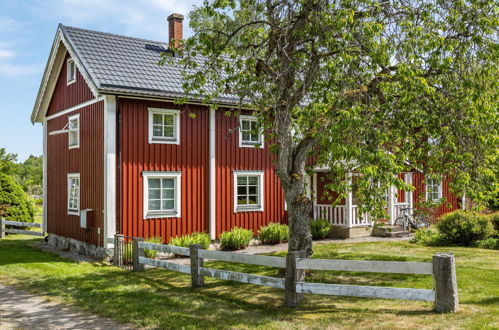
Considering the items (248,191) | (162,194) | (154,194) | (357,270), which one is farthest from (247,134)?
(357,270)

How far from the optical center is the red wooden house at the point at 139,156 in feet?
50.4

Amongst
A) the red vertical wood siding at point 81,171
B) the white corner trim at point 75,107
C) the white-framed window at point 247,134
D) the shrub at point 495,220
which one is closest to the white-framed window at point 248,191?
the white-framed window at point 247,134

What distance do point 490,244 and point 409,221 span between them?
5.29 meters

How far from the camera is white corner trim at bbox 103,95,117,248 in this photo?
1508cm

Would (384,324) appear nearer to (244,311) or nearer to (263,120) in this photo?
(244,311)

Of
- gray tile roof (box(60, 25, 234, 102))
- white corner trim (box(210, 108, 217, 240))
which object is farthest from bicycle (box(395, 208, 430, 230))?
gray tile roof (box(60, 25, 234, 102))

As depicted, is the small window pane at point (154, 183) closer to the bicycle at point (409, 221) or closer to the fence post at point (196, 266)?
the fence post at point (196, 266)

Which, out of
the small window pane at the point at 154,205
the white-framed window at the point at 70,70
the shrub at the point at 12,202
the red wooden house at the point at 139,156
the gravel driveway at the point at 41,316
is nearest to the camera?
the gravel driveway at the point at 41,316

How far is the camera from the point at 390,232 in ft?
65.0

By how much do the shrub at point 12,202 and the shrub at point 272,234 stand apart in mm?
12614

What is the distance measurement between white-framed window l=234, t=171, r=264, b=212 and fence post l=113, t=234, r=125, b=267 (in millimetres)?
4961

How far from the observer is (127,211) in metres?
15.4

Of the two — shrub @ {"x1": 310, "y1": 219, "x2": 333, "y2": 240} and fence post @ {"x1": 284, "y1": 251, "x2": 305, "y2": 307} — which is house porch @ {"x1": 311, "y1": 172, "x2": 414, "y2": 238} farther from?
fence post @ {"x1": 284, "y1": 251, "x2": 305, "y2": 307}

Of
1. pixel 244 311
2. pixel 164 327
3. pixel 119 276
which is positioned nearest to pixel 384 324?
pixel 244 311
